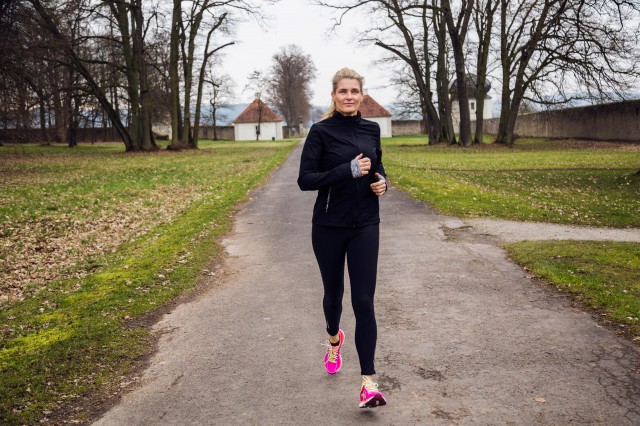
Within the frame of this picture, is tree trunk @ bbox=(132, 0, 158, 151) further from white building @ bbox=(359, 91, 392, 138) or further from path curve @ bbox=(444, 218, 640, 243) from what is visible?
white building @ bbox=(359, 91, 392, 138)

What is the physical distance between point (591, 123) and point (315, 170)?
4681 centimetres

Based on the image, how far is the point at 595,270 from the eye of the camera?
791 cm

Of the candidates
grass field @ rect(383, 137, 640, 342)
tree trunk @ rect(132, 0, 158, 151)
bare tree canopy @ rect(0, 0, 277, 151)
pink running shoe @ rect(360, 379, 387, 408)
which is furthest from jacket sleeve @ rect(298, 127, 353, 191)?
tree trunk @ rect(132, 0, 158, 151)

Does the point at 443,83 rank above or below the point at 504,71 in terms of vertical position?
below

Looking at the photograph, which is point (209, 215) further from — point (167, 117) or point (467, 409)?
point (167, 117)

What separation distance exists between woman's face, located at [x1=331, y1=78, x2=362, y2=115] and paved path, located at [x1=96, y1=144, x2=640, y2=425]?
6.55 ft

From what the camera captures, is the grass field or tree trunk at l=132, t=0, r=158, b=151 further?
tree trunk at l=132, t=0, r=158, b=151

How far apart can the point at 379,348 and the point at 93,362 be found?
240 cm

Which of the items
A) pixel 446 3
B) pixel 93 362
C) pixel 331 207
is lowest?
pixel 93 362

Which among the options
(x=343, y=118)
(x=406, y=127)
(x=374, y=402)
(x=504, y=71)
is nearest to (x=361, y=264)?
(x=374, y=402)

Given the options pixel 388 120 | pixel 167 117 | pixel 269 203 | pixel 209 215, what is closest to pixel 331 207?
pixel 209 215

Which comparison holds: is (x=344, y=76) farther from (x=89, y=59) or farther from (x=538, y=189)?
(x=89, y=59)

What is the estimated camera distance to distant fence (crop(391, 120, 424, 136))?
100688 mm

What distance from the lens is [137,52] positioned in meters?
42.3
